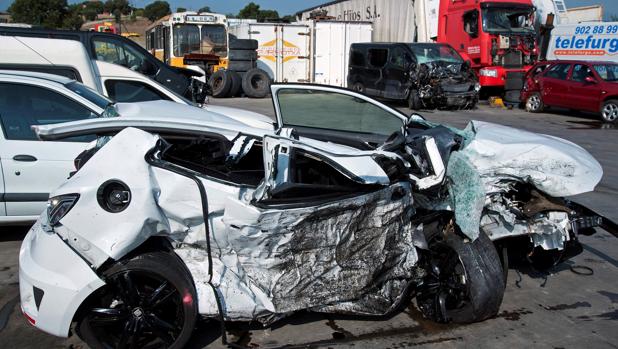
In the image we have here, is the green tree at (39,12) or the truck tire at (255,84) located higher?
the green tree at (39,12)

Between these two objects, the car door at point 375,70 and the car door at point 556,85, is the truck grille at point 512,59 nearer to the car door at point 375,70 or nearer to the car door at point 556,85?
the car door at point 556,85

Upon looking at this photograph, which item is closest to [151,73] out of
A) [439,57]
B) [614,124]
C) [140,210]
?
[140,210]

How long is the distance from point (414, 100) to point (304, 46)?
901 centimetres

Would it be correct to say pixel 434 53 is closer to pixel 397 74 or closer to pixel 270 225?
pixel 397 74

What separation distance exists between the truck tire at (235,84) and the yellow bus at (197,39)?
902mm

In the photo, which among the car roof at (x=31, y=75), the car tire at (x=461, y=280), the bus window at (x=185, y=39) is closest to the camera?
the car tire at (x=461, y=280)

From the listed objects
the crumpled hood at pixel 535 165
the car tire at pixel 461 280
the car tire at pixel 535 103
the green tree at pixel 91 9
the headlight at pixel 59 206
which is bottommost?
Result: the car tire at pixel 461 280

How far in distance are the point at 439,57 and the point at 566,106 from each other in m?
4.14

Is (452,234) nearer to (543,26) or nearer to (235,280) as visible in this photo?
(235,280)

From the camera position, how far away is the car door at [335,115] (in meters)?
5.13

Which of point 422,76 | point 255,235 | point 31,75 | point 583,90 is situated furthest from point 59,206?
point 583,90

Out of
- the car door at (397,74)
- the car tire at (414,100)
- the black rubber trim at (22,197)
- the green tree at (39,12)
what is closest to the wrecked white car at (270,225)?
the black rubber trim at (22,197)

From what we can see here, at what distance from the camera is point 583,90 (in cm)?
1483

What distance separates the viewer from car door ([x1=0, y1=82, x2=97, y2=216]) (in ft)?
15.8
